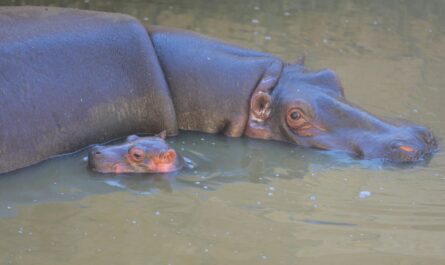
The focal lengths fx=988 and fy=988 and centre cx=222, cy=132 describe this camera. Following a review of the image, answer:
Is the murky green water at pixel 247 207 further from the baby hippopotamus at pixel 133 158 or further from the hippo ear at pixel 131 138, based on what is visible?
the hippo ear at pixel 131 138

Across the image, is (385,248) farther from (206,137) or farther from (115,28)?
(115,28)

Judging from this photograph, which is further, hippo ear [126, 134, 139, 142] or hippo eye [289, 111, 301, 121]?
hippo eye [289, 111, 301, 121]

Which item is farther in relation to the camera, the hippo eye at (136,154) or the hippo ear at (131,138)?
the hippo ear at (131,138)

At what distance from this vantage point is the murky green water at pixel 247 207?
458 cm

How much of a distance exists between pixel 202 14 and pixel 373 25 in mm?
1611

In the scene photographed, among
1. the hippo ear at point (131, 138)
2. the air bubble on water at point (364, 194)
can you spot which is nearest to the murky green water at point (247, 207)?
the air bubble on water at point (364, 194)

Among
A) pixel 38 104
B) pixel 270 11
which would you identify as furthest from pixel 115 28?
pixel 270 11

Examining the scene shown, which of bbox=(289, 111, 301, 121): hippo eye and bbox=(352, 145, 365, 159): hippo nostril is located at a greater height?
bbox=(289, 111, 301, 121): hippo eye

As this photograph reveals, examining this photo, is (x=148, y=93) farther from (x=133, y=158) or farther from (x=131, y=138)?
(x=133, y=158)

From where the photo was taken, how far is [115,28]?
6.30 m

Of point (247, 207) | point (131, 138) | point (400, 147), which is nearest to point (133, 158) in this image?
point (131, 138)

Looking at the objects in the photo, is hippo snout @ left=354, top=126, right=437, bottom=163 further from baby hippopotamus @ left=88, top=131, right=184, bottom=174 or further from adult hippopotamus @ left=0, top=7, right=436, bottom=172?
baby hippopotamus @ left=88, top=131, right=184, bottom=174

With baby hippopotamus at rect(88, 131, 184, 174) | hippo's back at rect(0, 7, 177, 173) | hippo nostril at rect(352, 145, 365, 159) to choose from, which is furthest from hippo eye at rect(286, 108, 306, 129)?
baby hippopotamus at rect(88, 131, 184, 174)

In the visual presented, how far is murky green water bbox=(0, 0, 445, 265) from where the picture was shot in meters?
4.58
